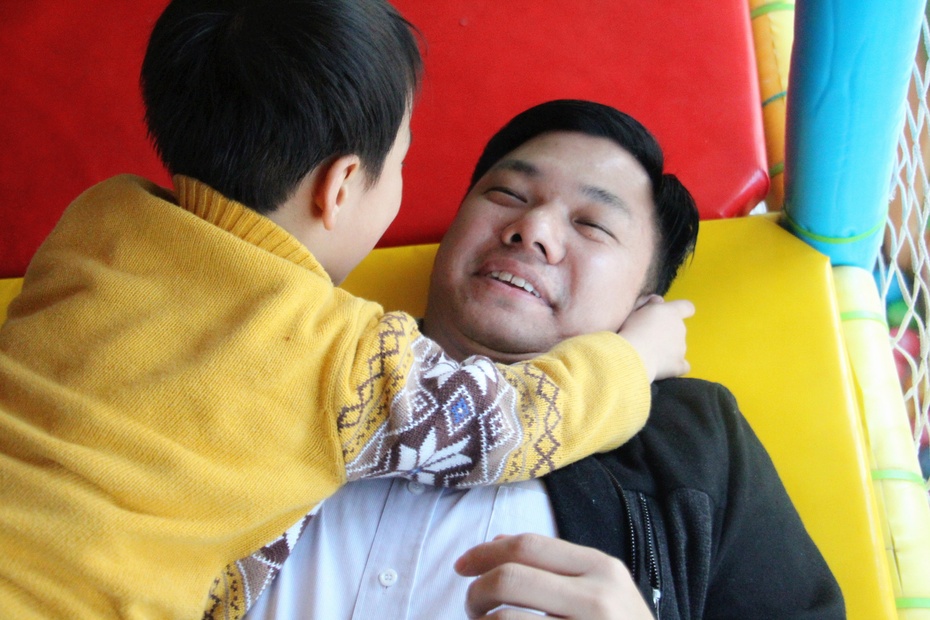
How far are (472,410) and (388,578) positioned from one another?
20 cm

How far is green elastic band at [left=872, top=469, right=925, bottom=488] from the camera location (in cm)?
119

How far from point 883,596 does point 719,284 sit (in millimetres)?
492

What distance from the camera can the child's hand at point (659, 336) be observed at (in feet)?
3.56

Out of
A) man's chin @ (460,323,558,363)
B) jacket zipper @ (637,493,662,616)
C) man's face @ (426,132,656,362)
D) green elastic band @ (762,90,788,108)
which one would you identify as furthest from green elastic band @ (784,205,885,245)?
jacket zipper @ (637,493,662,616)

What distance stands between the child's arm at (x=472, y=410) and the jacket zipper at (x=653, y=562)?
0.30 ft

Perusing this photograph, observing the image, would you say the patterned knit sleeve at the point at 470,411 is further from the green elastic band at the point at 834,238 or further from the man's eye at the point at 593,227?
the green elastic band at the point at 834,238

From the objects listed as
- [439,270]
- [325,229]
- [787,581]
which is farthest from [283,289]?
[787,581]

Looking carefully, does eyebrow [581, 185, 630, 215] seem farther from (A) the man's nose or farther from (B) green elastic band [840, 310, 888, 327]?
(B) green elastic band [840, 310, 888, 327]

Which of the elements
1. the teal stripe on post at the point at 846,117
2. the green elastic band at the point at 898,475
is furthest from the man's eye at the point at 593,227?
the green elastic band at the point at 898,475

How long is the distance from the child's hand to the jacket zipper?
0.63 ft

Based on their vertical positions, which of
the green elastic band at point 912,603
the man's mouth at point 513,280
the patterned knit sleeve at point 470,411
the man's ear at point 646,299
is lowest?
the green elastic band at point 912,603

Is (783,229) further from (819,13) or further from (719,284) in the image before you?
(819,13)

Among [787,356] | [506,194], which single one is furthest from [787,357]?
[506,194]

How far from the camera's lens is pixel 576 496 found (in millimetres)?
921
